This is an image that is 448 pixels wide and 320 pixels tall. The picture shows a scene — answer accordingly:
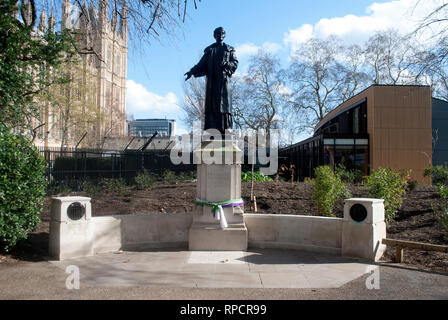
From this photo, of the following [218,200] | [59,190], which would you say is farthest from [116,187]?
[218,200]

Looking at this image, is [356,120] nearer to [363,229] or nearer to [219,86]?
[219,86]

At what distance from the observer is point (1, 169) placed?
6.09m

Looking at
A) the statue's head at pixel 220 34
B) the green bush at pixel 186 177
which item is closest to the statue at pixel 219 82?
the statue's head at pixel 220 34

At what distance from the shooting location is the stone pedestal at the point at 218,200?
23.8ft

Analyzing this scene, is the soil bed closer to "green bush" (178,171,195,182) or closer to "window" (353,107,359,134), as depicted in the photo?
→ "green bush" (178,171,195,182)

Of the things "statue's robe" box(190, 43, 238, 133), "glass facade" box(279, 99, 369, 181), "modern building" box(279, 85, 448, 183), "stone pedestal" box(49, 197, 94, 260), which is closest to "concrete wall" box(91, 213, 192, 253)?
"stone pedestal" box(49, 197, 94, 260)

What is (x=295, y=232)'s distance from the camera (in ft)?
24.4

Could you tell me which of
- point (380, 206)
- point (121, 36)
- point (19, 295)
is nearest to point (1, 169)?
point (19, 295)

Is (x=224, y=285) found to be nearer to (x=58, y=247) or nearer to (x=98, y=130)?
(x=58, y=247)

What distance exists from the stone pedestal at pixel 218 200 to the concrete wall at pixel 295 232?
0.42 meters

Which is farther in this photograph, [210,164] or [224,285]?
[210,164]

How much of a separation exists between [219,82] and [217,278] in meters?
4.19

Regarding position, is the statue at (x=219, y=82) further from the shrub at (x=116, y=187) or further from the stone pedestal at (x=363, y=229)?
the shrub at (x=116, y=187)
